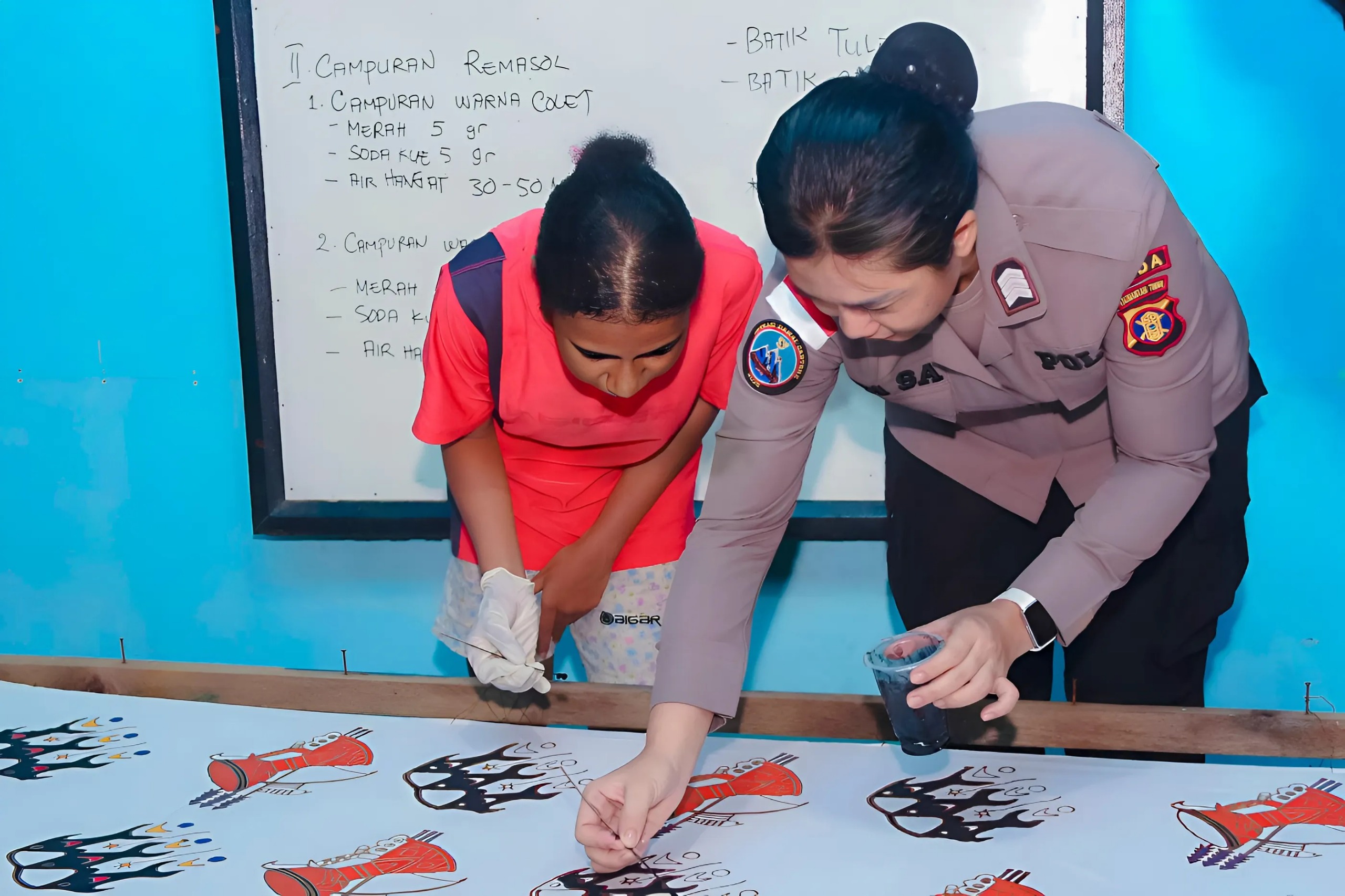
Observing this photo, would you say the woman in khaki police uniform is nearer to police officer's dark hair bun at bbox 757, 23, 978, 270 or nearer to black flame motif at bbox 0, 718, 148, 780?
police officer's dark hair bun at bbox 757, 23, 978, 270

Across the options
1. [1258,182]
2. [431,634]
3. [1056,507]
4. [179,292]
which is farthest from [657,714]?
[179,292]

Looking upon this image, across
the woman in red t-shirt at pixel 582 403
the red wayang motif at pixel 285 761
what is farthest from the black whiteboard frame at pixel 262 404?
the red wayang motif at pixel 285 761

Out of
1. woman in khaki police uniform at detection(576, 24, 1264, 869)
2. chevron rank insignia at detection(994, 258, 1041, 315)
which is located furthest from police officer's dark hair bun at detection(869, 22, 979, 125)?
chevron rank insignia at detection(994, 258, 1041, 315)

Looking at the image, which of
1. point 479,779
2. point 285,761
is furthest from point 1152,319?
point 285,761

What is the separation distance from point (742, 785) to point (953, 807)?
0.64ft

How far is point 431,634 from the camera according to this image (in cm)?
188

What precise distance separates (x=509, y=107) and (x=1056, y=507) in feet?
3.56

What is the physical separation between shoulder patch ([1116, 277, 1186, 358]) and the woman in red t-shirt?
43cm

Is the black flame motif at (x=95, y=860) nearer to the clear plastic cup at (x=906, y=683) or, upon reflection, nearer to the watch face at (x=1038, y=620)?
the clear plastic cup at (x=906, y=683)

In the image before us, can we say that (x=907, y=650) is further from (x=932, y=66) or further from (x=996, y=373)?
(x=932, y=66)

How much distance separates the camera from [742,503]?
922 mm

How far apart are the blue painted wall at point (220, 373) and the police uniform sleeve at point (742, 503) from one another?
835 millimetres

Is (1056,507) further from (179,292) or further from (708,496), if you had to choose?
(179,292)

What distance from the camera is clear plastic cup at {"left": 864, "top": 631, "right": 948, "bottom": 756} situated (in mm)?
770
